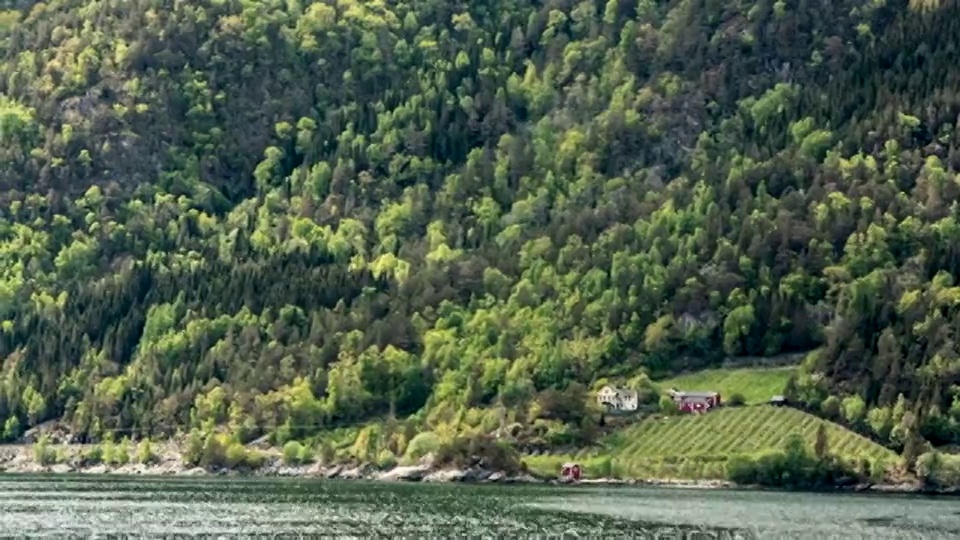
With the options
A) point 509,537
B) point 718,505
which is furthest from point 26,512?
point 718,505

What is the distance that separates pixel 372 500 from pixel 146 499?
836 inches

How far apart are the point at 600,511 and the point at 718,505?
728 inches

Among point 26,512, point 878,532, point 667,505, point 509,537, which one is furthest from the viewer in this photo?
point 667,505

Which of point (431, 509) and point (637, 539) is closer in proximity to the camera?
point (637, 539)

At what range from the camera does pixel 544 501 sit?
19738 cm

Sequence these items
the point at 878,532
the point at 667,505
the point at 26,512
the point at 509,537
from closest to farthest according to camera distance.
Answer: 1. the point at 509,537
2. the point at 878,532
3. the point at 26,512
4. the point at 667,505

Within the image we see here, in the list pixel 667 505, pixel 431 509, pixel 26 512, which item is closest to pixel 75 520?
pixel 26 512

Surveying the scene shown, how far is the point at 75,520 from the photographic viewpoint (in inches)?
6319

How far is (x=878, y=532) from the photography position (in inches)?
6299

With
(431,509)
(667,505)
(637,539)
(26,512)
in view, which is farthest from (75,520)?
(667,505)

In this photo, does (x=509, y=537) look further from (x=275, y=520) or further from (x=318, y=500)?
(x=318, y=500)

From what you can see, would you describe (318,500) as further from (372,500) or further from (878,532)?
(878,532)

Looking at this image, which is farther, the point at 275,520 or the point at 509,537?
the point at 275,520

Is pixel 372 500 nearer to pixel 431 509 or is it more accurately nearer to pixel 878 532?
pixel 431 509
